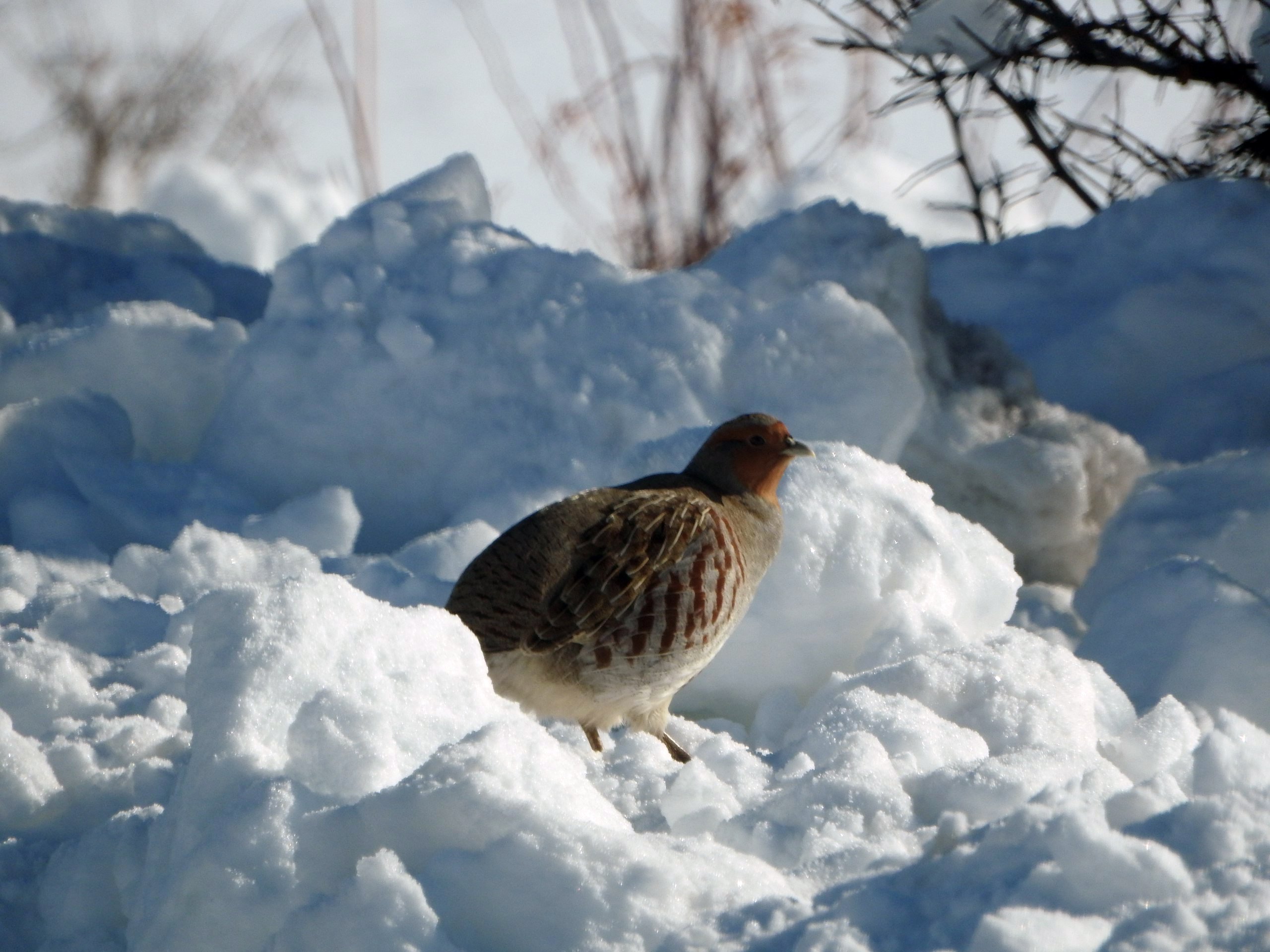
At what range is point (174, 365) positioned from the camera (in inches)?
160

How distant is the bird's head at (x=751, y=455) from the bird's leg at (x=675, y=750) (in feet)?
1.91

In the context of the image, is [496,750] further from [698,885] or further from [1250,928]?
[1250,928]

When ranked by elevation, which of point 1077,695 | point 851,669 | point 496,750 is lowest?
point 496,750

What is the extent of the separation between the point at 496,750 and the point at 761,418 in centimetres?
143

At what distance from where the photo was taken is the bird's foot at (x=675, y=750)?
2.42m

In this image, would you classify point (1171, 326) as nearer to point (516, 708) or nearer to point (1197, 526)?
point (1197, 526)

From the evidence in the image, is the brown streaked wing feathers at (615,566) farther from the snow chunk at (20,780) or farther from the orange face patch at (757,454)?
the snow chunk at (20,780)

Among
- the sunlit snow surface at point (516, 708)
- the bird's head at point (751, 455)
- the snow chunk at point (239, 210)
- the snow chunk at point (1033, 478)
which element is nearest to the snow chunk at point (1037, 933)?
the sunlit snow surface at point (516, 708)

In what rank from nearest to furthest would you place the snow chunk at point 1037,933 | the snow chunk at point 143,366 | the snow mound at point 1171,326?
the snow chunk at point 1037,933 < the snow chunk at point 143,366 < the snow mound at point 1171,326

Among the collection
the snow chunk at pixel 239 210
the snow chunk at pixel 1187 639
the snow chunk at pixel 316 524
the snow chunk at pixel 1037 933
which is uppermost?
the snow chunk at pixel 239 210

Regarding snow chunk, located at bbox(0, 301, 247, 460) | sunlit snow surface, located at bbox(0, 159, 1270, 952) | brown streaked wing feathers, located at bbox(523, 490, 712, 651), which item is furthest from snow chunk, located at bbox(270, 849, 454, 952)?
snow chunk, located at bbox(0, 301, 247, 460)

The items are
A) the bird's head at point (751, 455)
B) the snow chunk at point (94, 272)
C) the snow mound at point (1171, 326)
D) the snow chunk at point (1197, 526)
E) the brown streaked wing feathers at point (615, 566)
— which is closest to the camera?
A: the brown streaked wing feathers at point (615, 566)

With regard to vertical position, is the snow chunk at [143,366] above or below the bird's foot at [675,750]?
above

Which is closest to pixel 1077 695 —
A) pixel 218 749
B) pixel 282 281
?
pixel 218 749
